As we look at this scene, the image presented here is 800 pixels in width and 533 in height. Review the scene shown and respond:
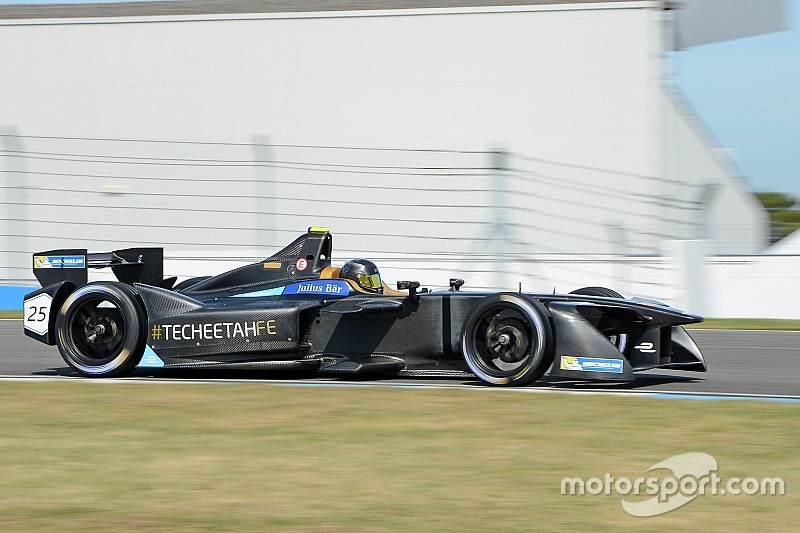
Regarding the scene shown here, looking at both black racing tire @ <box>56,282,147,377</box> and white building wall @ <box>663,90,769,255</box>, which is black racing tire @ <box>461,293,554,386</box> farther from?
white building wall @ <box>663,90,769,255</box>

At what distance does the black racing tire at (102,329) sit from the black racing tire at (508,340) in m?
2.29

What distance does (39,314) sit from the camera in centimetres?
827

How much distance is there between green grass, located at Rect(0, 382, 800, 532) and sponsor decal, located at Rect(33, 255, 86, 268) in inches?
52.1

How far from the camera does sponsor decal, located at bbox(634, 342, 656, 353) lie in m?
7.43

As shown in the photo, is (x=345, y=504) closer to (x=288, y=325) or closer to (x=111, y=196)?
(x=288, y=325)

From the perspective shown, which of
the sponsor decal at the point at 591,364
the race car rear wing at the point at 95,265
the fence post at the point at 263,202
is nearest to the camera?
the sponsor decal at the point at 591,364

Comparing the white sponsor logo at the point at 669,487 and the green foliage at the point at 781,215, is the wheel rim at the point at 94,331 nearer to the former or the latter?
the white sponsor logo at the point at 669,487

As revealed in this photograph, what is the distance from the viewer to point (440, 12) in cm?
1800

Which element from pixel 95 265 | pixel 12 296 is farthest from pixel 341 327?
pixel 12 296

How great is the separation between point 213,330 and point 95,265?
1.47 metres

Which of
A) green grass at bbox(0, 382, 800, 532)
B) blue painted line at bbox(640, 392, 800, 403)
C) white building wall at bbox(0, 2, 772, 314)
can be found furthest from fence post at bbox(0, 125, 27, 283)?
blue painted line at bbox(640, 392, 800, 403)

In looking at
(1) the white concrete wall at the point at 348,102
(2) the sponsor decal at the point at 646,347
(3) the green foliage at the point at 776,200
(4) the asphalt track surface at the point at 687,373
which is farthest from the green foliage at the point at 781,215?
(2) the sponsor decal at the point at 646,347

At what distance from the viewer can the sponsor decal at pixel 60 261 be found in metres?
8.56

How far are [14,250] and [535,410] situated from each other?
10891 mm
